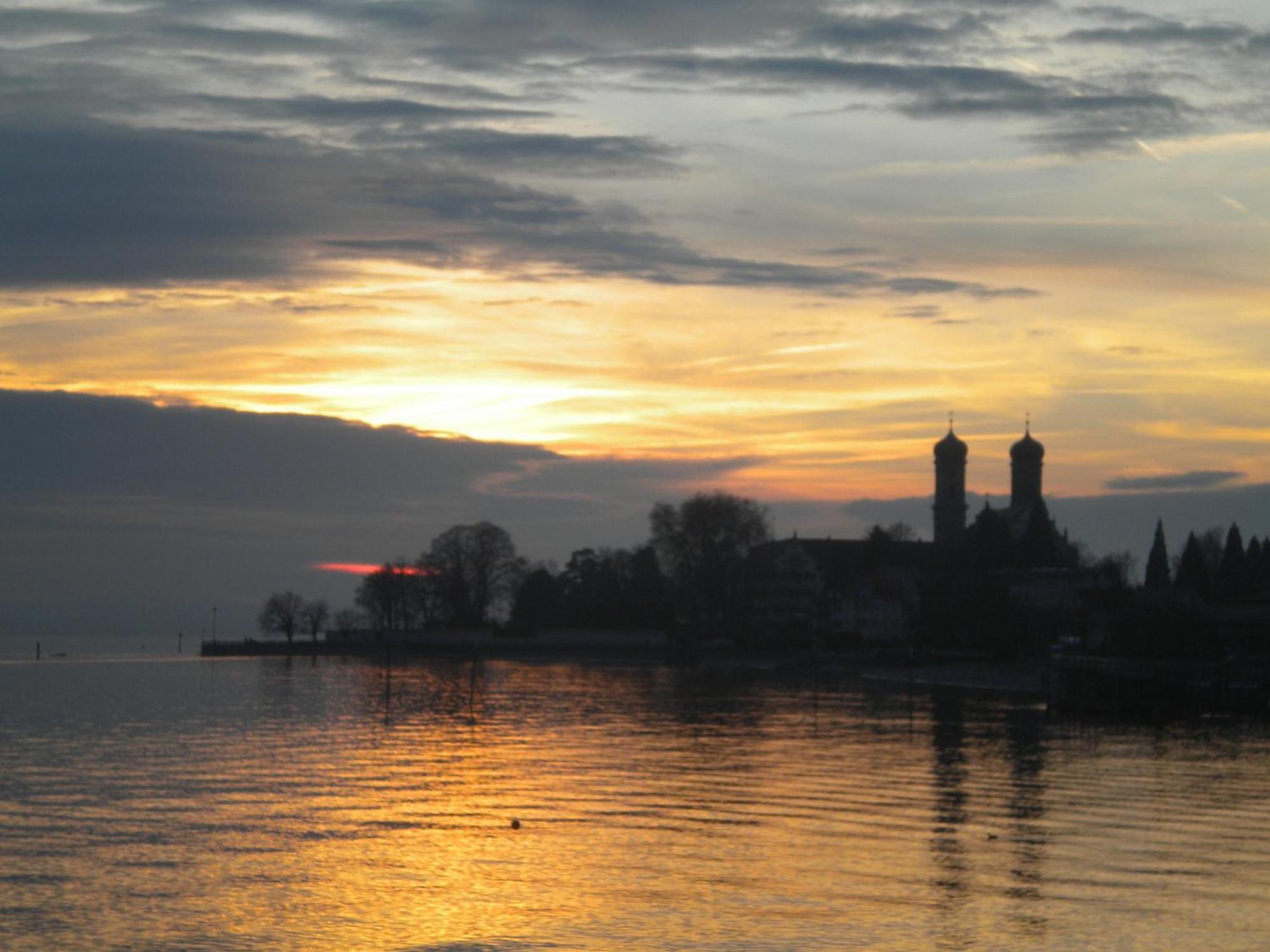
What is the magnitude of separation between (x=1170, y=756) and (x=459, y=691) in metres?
72.7

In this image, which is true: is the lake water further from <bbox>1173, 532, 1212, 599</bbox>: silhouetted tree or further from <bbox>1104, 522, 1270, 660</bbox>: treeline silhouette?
<bbox>1173, 532, 1212, 599</bbox>: silhouetted tree

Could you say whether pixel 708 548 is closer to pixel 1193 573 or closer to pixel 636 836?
pixel 1193 573

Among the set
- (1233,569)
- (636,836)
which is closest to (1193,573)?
(1233,569)

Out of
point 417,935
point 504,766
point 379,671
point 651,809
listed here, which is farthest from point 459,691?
point 417,935

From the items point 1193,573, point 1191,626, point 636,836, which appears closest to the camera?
point 636,836

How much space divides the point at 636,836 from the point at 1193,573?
14879 centimetres

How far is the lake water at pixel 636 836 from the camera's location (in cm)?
3294

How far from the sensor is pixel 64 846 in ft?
137

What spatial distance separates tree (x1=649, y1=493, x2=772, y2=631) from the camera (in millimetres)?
191375

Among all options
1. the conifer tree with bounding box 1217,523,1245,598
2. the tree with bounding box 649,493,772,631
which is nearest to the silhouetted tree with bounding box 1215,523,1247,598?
the conifer tree with bounding box 1217,523,1245,598

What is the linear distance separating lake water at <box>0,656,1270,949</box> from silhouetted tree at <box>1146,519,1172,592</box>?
106 meters

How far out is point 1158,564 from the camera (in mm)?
192250

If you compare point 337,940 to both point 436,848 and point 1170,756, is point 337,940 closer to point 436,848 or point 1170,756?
point 436,848

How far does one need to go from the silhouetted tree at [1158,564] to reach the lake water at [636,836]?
106 m
